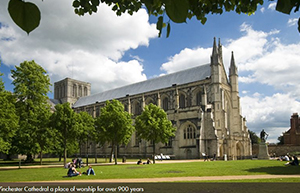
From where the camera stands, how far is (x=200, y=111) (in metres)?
43.0

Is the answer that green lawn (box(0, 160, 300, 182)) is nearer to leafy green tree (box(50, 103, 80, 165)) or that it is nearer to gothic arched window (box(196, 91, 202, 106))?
leafy green tree (box(50, 103, 80, 165))

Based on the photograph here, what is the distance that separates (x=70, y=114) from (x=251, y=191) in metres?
26.1

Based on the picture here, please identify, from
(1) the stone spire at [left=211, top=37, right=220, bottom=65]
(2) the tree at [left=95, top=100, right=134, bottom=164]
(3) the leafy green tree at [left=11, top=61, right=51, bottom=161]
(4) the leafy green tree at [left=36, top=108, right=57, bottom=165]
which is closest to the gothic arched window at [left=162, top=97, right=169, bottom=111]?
(1) the stone spire at [left=211, top=37, right=220, bottom=65]

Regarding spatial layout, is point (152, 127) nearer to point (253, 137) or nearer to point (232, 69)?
point (232, 69)

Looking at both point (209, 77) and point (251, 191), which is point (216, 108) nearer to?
point (209, 77)

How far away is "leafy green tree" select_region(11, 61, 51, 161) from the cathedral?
14.3 metres

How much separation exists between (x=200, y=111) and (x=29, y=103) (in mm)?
24766

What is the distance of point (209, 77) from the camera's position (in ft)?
155

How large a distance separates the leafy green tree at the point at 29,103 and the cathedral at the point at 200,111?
14.3m

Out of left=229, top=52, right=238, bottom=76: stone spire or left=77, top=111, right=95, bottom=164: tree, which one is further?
left=229, top=52, right=238, bottom=76: stone spire

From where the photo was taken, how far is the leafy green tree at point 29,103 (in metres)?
32.2

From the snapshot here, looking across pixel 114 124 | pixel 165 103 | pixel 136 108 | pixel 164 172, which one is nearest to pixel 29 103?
pixel 114 124

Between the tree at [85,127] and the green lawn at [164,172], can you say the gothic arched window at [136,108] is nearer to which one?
the tree at [85,127]

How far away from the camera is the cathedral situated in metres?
42.4
